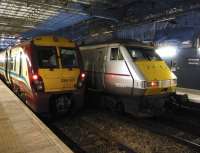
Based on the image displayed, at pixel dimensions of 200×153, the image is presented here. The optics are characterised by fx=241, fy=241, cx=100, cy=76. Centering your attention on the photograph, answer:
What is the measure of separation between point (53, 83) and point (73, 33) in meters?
12.5

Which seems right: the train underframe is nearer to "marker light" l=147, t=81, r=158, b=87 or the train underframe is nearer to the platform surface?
"marker light" l=147, t=81, r=158, b=87

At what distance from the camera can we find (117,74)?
8062 mm

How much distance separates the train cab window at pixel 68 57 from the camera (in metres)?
8.19

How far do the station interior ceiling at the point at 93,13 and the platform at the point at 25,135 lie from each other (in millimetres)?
6900

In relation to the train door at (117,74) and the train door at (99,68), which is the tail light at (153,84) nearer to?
the train door at (117,74)

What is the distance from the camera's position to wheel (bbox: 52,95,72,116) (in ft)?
25.8

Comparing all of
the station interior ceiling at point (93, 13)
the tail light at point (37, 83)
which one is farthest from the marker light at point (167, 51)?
the tail light at point (37, 83)

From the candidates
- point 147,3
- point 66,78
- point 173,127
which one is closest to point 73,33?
point 147,3

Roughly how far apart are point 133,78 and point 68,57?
2.44m

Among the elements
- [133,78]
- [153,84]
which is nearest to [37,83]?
[133,78]

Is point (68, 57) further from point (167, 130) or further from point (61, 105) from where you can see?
point (167, 130)

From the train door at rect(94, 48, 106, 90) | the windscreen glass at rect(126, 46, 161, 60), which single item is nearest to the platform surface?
the windscreen glass at rect(126, 46, 161, 60)

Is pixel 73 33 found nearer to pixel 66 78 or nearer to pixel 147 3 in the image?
pixel 147 3

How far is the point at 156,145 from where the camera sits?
5922mm
